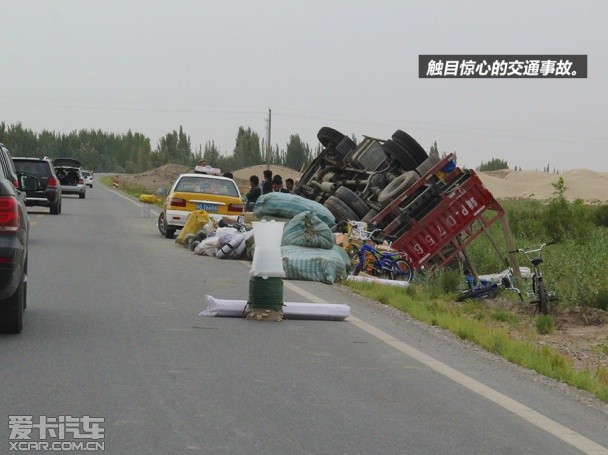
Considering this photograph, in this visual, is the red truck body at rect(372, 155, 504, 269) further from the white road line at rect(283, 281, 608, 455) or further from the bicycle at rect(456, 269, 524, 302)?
the white road line at rect(283, 281, 608, 455)

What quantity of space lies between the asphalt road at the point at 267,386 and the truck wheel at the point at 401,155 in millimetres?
10402

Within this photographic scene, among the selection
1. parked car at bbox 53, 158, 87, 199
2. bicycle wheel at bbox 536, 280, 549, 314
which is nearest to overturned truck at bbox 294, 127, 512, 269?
bicycle wheel at bbox 536, 280, 549, 314

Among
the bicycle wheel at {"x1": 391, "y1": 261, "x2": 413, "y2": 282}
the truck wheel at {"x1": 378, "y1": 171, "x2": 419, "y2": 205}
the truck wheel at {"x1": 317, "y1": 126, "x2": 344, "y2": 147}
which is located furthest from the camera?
the truck wheel at {"x1": 317, "y1": 126, "x2": 344, "y2": 147}

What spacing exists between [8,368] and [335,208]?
16.4 metres

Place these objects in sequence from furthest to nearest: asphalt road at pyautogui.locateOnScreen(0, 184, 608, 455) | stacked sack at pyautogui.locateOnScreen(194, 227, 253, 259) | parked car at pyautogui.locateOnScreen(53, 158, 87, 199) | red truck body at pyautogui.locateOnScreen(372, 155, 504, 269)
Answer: parked car at pyautogui.locateOnScreen(53, 158, 87, 199), red truck body at pyautogui.locateOnScreen(372, 155, 504, 269), stacked sack at pyautogui.locateOnScreen(194, 227, 253, 259), asphalt road at pyautogui.locateOnScreen(0, 184, 608, 455)

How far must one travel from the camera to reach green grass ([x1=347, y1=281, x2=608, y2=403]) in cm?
998

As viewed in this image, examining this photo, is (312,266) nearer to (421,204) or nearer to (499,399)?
(421,204)

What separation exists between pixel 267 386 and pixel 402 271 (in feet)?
38.2

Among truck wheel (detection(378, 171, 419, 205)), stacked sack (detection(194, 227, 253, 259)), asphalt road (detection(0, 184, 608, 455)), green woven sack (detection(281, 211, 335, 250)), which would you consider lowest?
asphalt road (detection(0, 184, 608, 455))

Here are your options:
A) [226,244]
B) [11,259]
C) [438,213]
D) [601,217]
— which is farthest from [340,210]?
[601,217]

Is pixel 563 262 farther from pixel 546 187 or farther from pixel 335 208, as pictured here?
pixel 546 187

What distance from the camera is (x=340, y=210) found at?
24406mm

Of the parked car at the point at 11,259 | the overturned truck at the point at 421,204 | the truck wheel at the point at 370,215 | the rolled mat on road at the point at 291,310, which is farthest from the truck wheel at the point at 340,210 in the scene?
the parked car at the point at 11,259

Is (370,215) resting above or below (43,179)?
below
